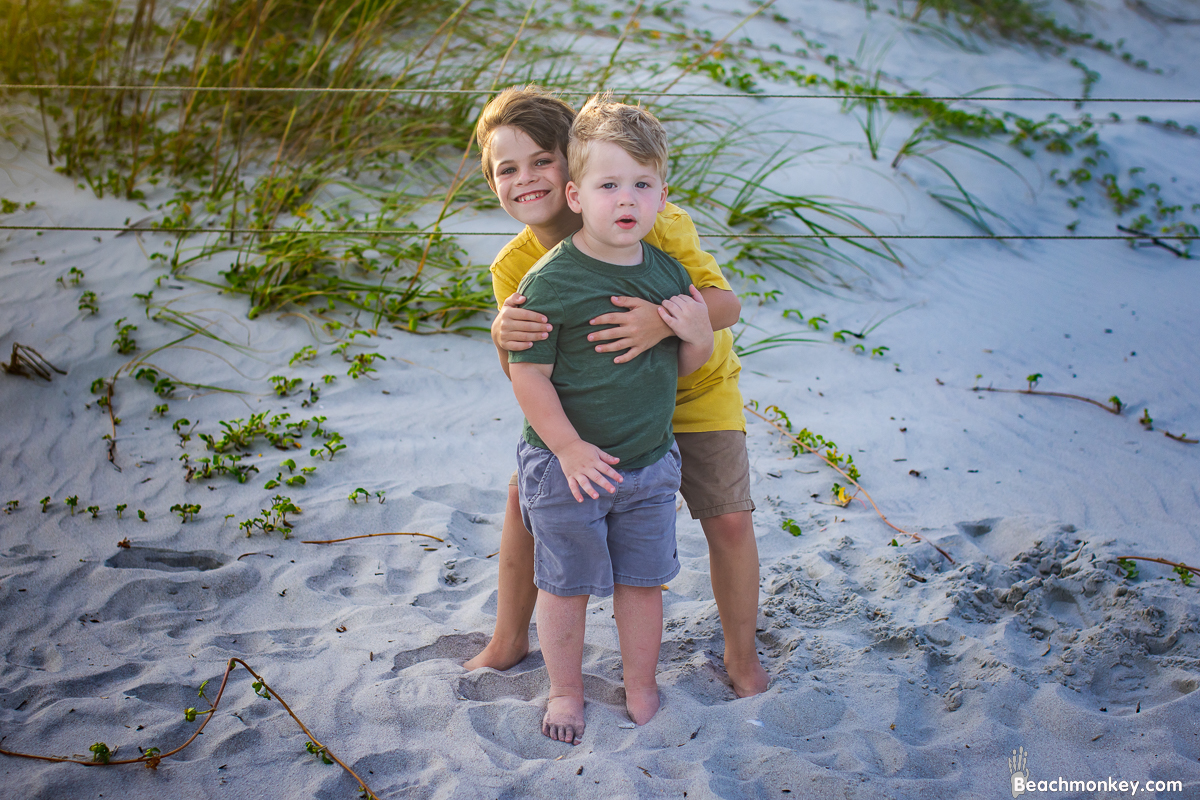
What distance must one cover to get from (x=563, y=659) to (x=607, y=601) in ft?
2.05

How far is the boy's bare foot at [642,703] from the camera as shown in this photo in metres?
1.94

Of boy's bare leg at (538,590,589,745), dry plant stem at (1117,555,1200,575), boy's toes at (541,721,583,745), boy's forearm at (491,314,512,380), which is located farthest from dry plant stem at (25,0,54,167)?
dry plant stem at (1117,555,1200,575)

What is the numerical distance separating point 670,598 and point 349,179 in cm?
364

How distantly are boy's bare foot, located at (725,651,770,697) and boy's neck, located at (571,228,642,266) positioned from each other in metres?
1.06

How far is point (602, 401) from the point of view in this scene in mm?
1744

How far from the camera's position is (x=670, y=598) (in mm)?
2525

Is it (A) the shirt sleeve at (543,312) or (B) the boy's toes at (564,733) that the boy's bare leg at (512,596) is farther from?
(A) the shirt sleeve at (543,312)

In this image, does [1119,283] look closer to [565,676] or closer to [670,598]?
[670,598]

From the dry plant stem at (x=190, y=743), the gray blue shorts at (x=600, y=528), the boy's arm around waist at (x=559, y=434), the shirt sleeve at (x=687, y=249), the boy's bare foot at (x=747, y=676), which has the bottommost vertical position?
the dry plant stem at (x=190, y=743)

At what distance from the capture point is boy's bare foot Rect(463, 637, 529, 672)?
2.15 meters

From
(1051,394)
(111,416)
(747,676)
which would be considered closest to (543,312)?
(747,676)

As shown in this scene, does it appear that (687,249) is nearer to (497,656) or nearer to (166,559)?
(497,656)

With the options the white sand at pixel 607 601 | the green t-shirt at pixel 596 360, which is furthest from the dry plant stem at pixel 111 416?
the green t-shirt at pixel 596 360

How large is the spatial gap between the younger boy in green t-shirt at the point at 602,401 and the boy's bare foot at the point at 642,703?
0.05 ft
